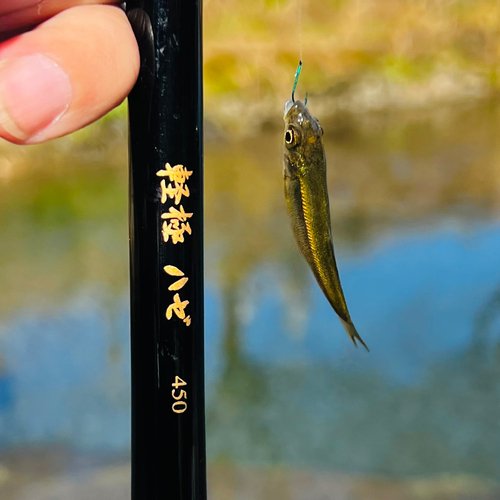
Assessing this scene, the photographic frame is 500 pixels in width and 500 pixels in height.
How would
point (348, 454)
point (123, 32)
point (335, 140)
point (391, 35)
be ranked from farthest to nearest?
point (335, 140)
point (391, 35)
point (348, 454)
point (123, 32)

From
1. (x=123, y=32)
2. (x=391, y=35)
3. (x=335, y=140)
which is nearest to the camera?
(x=123, y=32)

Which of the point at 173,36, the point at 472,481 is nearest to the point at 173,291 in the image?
the point at 173,36

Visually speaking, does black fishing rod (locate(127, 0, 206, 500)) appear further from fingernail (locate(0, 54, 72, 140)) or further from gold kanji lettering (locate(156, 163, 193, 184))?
fingernail (locate(0, 54, 72, 140))

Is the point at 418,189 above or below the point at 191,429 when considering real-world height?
above

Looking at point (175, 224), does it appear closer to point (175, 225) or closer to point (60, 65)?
point (175, 225)

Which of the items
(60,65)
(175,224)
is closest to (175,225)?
(175,224)

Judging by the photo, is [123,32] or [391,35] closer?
[123,32]

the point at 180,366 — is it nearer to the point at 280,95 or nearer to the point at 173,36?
the point at 173,36
